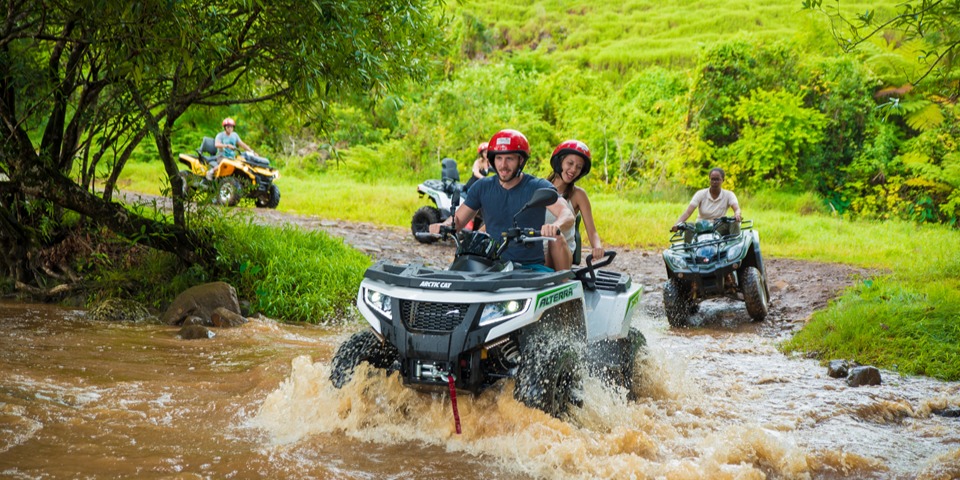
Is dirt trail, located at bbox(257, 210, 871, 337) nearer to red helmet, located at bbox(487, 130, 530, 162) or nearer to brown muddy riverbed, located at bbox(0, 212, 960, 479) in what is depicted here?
brown muddy riverbed, located at bbox(0, 212, 960, 479)

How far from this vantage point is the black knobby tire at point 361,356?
515 cm

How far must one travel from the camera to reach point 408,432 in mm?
5023

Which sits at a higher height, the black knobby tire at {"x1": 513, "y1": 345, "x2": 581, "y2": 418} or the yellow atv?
the yellow atv

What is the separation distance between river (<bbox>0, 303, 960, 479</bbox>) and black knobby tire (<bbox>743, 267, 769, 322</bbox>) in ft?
9.28

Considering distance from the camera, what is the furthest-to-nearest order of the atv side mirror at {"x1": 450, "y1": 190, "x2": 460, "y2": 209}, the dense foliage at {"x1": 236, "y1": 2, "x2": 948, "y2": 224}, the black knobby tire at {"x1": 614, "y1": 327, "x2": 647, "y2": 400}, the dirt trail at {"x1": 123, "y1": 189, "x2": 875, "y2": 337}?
the dense foliage at {"x1": 236, "y1": 2, "x2": 948, "y2": 224} < the atv side mirror at {"x1": 450, "y1": 190, "x2": 460, "y2": 209} < the dirt trail at {"x1": 123, "y1": 189, "x2": 875, "y2": 337} < the black knobby tire at {"x1": 614, "y1": 327, "x2": 647, "y2": 400}


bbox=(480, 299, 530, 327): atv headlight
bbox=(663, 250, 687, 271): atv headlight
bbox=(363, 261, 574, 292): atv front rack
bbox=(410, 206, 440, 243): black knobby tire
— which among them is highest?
bbox=(410, 206, 440, 243): black knobby tire

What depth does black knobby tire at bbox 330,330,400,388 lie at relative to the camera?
5.15 meters

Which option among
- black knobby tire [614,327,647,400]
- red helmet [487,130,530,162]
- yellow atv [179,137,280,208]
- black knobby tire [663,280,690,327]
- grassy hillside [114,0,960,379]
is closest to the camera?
red helmet [487,130,530,162]

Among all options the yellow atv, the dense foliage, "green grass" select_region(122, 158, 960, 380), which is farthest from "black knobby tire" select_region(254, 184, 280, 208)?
the dense foliage

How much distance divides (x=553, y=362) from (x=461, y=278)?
0.67 metres

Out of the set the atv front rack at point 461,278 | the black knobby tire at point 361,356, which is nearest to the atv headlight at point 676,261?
the atv front rack at point 461,278

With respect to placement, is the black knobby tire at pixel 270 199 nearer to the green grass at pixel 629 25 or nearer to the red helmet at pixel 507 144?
the red helmet at pixel 507 144

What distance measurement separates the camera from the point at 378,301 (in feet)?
16.0

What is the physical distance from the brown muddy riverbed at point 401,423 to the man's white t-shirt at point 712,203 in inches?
138
